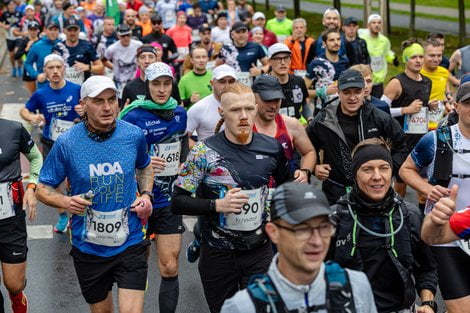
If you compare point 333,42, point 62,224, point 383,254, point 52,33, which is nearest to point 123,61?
point 52,33

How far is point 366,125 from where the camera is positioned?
7.49 meters

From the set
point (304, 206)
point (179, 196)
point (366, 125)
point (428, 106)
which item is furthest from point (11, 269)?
point (428, 106)

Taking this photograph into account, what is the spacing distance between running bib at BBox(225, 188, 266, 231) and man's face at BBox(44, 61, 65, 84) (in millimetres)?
4567

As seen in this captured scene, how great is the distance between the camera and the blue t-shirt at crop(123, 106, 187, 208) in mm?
7633

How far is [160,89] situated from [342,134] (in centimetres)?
149

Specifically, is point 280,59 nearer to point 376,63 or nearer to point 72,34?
point 376,63

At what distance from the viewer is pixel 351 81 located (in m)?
7.44

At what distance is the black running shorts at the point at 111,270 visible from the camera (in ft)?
20.3

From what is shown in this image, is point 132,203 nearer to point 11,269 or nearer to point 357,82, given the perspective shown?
point 11,269

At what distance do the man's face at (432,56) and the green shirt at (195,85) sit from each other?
2538mm

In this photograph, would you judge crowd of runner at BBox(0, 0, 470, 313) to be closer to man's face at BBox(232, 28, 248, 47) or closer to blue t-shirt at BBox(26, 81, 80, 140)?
blue t-shirt at BBox(26, 81, 80, 140)

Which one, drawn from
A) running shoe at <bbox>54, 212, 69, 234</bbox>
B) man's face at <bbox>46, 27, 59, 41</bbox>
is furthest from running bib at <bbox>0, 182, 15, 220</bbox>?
man's face at <bbox>46, 27, 59, 41</bbox>

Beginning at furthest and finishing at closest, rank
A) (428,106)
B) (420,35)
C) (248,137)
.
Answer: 1. (420,35)
2. (428,106)
3. (248,137)

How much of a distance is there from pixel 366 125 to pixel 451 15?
1062 inches
